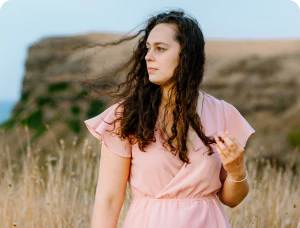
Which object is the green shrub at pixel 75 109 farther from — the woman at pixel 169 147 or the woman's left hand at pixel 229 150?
the woman's left hand at pixel 229 150

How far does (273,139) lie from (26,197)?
31.1 feet

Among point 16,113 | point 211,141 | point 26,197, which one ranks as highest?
point 211,141

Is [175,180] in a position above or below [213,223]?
above

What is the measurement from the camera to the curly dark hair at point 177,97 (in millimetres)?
2244

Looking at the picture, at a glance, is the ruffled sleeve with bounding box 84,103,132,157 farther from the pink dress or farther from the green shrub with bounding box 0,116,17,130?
the green shrub with bounding box 0,116,17,130

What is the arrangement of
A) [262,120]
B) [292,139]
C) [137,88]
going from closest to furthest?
[137,88] < [292,139] < [262,120]

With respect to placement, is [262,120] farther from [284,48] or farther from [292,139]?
[284,48]

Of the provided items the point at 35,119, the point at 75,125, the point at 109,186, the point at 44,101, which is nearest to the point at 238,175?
the point at 109,186

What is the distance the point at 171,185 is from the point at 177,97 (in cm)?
40

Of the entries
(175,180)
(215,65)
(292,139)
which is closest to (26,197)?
(175,180)

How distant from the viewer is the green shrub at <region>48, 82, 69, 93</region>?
15.8 metres

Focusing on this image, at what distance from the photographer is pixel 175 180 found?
86.7 inches

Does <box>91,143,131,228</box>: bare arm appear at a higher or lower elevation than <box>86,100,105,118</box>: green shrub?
higher

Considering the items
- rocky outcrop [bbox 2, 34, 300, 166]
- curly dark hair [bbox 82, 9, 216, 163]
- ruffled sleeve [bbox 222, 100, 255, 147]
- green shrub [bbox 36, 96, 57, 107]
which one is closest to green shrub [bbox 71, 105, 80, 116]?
rocky outcrop [bbox 2, 34, 300, 166]
